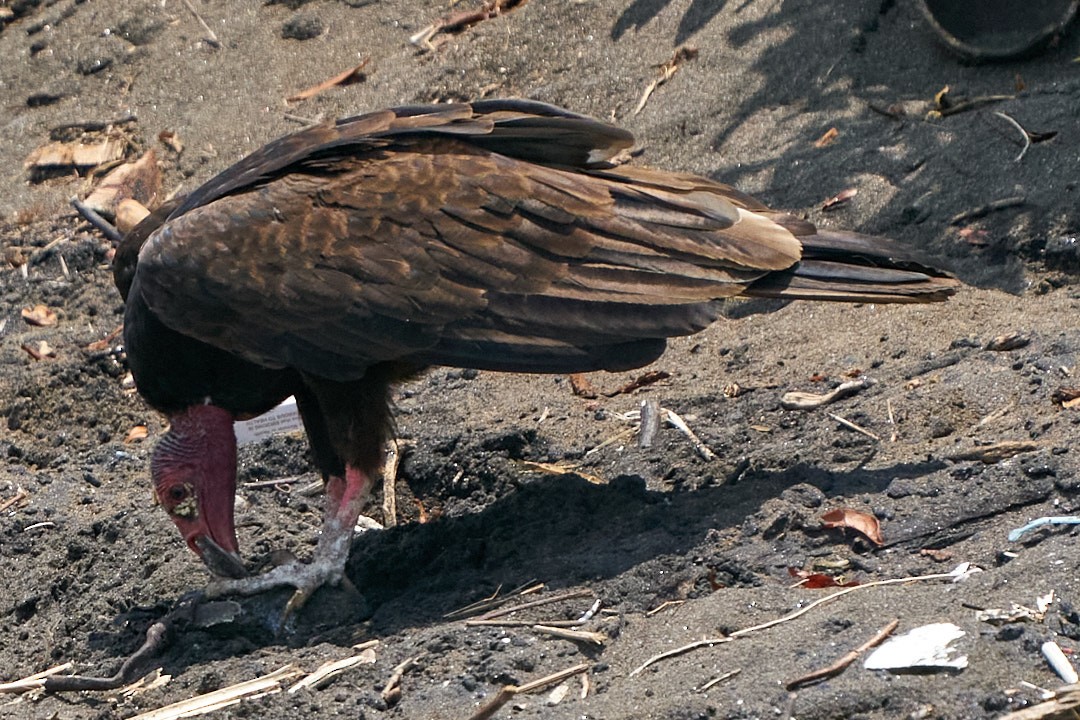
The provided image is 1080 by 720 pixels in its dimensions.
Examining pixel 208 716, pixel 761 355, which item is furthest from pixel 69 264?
pixel 208 716

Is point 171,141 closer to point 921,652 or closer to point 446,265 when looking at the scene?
point 446,265

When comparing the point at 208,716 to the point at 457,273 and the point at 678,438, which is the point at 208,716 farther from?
the point at 678,438

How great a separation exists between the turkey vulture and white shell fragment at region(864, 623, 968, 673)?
1.28m

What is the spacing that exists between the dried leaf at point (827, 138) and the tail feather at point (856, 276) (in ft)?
6.70

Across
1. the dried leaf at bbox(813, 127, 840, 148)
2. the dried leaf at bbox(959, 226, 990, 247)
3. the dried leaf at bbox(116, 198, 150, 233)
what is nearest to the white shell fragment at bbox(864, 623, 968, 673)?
the dried leaf at bbox(959, 226, 990, 247)

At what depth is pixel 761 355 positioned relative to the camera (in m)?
5.14

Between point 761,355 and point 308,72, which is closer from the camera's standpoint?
point 761,355

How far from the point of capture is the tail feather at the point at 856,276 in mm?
4031

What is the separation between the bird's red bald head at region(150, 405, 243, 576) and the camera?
419 centimetres

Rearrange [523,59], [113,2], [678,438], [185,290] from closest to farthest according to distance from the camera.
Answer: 1. [185,290]
2. [678,438]
3. [523,59]
4. [113,2]

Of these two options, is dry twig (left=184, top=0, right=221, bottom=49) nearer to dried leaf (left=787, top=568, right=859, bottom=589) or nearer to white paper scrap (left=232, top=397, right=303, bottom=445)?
white paper scrap (left=232, top=397, right=303, bottom=445)

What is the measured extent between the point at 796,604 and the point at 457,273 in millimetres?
1326

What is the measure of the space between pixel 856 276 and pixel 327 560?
175 centimetres

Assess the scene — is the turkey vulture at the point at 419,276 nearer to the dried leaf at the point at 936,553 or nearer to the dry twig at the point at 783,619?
the dried leaf at the point at 936,553
